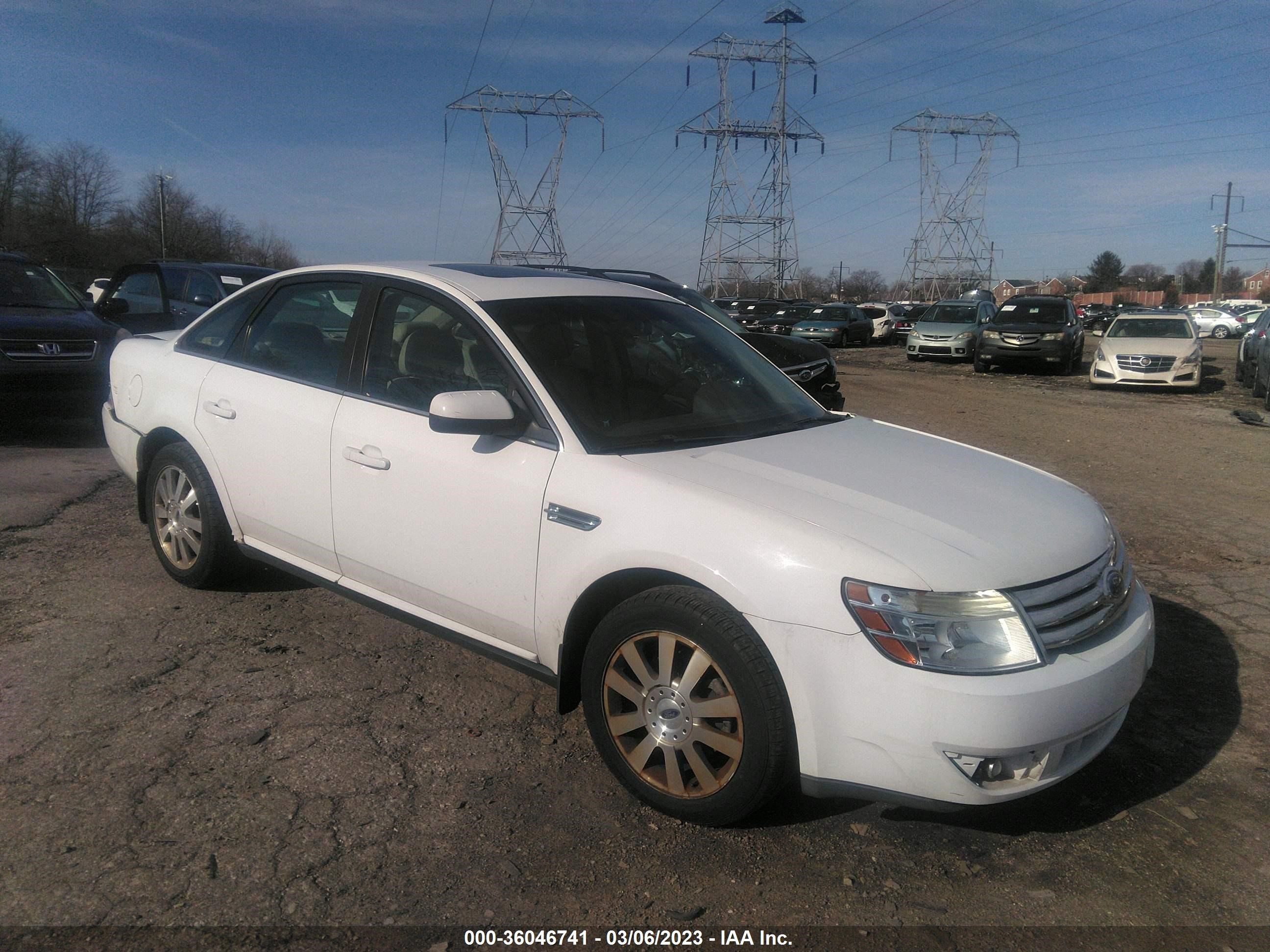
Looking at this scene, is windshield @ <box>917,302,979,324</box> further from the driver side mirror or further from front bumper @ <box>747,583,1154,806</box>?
front bumper @ <box>747,583,1154,806</box>

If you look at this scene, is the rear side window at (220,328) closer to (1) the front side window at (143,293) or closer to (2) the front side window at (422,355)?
(2) the front side window at (422,355)

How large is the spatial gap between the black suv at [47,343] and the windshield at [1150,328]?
17.2 meters

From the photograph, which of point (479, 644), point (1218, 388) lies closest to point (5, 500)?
point (479, 644)

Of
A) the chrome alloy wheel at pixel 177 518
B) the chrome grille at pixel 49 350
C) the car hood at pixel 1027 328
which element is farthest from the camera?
the car hood at pixel 1027 328

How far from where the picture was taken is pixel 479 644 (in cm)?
326

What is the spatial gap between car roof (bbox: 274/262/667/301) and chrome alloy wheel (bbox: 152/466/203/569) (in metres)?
1.14

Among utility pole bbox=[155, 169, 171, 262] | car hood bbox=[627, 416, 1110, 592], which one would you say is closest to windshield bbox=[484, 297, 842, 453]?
car hood bbox=[627, 416, 1110, 592]

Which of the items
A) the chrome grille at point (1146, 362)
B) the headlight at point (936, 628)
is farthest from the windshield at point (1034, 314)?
the headlight at point (936, 628)

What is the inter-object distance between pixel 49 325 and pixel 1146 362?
17089mm

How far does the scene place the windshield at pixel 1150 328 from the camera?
17.7 metres

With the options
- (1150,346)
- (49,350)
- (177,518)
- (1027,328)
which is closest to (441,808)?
(177,518)

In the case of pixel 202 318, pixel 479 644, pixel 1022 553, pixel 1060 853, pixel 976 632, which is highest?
pixel 202 318

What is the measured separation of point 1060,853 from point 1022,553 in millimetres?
926

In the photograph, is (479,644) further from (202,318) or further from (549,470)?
(202,318)
